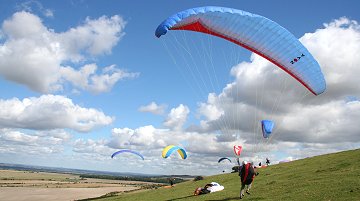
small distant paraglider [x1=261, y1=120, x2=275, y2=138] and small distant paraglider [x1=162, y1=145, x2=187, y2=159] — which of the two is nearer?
small distant paraglider [x1=162, y1=145, x2=187, y2=159]

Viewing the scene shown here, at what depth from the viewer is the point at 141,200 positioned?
34.0 meters

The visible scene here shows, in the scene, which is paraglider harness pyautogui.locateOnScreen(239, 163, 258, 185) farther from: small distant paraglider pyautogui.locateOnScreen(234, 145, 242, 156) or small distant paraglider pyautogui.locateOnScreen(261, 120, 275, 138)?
small distant paraglider pyautogui.locateOnScreen(261, 120, 275, 138)

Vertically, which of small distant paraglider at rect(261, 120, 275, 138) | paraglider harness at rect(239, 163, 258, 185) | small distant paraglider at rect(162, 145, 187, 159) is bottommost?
paraglider harness at rect(239, 163, 258, 185)

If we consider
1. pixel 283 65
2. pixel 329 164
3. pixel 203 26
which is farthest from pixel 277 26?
pixel 329 164

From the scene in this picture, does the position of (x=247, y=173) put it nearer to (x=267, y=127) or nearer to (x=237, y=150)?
(x=237, y=150)

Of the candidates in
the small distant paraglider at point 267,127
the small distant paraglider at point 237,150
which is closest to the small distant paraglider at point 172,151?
the small distant paraglider at point 267,127

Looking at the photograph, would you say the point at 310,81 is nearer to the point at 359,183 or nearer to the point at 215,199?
the point at 359,183

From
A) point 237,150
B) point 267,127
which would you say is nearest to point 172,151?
point 267,127

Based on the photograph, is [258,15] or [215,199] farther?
[215,199]

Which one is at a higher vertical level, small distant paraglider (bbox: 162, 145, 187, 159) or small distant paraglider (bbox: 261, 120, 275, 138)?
small distant paraglider (bbox: 261, 120, 275, 138)

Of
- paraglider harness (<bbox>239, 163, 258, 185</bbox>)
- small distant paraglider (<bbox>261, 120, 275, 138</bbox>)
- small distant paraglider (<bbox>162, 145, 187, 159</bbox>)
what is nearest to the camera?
paraglider harness (<bbox>239, 163, 258, 185</bbox>)

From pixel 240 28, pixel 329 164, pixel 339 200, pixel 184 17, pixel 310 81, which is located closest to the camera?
pixel 339 200

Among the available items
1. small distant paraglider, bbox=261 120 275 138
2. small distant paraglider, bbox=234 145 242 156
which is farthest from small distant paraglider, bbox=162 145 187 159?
small distant paraglider, bbox=234 145 242 156

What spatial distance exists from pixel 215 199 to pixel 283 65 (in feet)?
31.6
